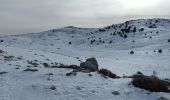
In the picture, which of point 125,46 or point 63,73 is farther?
point 125,46

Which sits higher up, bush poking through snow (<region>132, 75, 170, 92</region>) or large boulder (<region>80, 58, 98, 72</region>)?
large boulder (<region>80, 58, 98, 72</region>)

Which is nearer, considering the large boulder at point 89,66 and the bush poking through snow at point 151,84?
the bush poking through snow at point 151,84

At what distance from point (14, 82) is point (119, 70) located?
765 inches

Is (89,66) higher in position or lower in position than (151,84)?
higher

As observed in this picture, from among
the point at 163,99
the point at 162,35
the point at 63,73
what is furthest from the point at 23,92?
the point at 162,35

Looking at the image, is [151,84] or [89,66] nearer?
[151,84]

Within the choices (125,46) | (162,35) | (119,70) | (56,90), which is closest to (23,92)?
(56,90)

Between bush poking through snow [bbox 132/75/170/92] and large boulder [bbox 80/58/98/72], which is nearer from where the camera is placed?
bush poking through snow [bbox 132/75/170/92]

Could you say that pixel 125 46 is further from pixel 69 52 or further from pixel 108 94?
pixel 108 94

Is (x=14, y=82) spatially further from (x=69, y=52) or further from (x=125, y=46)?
(x=125, y=46)

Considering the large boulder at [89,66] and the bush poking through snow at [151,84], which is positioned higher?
the large boulder at [89,66]

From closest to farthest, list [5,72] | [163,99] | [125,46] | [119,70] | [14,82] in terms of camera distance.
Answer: [163,99] → [14,82] → [5,72] → [119,70] → [125,46]

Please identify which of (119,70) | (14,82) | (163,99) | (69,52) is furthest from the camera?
(69,52)

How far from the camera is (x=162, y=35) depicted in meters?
81.6
